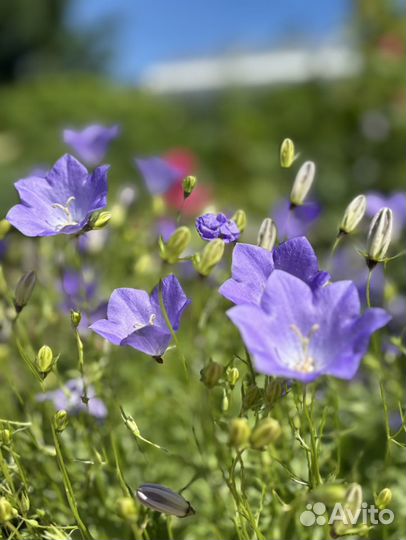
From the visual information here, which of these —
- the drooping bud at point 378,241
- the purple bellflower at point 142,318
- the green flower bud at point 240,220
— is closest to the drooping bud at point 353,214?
the drooping bud at point 378,241

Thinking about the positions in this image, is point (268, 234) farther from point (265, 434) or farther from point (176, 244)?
point (265, 434)

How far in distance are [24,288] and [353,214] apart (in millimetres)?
533

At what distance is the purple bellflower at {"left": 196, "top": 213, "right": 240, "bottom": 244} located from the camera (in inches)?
42.7

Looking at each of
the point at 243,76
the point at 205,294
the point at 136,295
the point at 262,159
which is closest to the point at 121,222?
the point at 205,294

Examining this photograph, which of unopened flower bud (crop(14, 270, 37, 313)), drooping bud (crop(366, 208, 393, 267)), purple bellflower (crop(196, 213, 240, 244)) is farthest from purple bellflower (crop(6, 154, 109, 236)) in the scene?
drooping bud (crop(366, 208, 393, 267))

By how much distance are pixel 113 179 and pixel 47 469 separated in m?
6.49

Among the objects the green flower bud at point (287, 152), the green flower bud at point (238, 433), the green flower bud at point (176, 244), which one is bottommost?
the green flower bud at point (238, 433)

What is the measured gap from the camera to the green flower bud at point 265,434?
0.80 m

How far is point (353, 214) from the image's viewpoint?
3.84 feet

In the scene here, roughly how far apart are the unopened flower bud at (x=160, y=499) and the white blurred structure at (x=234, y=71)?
659 inches

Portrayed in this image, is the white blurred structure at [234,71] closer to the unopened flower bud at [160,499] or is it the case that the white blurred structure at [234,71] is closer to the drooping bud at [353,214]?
the drooping bud at [353,214]

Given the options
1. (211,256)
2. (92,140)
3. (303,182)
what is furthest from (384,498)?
(92,140)

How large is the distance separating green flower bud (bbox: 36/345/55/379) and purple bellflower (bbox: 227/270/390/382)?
304 mm

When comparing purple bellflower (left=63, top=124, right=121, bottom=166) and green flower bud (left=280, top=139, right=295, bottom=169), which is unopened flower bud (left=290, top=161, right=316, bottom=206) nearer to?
green flower bud (left=280, top=139, right=295, bottom=169)
